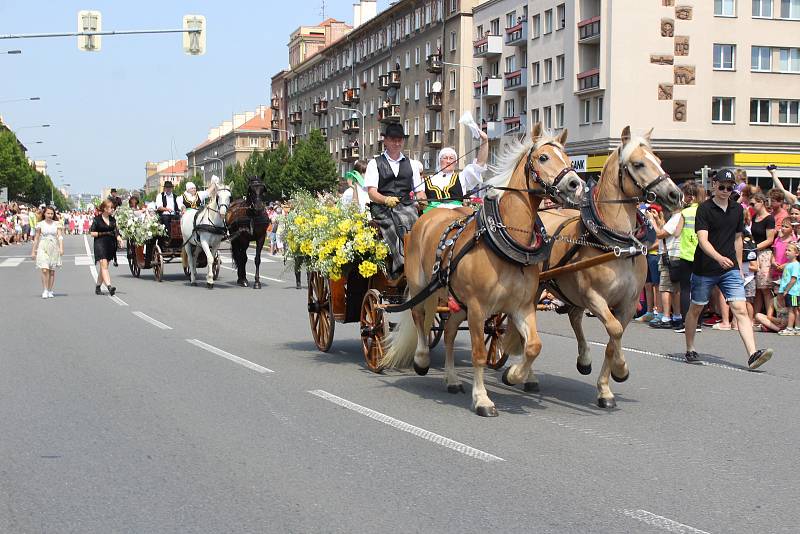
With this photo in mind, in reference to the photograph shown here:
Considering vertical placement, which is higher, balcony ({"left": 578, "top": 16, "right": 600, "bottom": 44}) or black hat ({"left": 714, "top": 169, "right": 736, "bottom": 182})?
balcony ({"left": 578, "top": 16, "right": 600, "bottom": 44})

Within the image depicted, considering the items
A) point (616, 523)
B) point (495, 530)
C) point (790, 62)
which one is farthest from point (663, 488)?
point (790, 62)

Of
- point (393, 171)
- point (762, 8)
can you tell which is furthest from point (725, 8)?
point (393, 171)

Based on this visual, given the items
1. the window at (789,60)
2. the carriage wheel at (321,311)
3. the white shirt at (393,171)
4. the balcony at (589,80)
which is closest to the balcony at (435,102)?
the balcony at (589,80)

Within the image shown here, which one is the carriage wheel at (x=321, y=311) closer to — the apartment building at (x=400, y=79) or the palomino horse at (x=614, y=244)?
the palomino horse at (x=614, y=244)

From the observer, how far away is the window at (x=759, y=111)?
5306 centimetres

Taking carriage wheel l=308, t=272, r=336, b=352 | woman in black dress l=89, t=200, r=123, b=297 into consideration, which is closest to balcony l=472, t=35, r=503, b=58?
woman in black dress l=89, t=200, r=123, b=297

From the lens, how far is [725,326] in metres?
15.1

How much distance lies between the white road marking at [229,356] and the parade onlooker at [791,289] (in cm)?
751

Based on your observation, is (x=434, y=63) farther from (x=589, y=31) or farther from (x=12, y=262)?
(x=12, y=262)

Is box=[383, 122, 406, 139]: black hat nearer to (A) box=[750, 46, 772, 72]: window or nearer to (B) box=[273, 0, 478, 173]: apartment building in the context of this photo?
(A) box=[750, 46, 772, 72]: window

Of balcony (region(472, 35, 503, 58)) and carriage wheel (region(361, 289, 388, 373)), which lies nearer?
carriage wheel (region(361, 289, 388, 373))

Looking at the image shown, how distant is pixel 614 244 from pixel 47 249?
15.6 metres

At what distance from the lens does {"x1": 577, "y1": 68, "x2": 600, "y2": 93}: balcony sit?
5284cm

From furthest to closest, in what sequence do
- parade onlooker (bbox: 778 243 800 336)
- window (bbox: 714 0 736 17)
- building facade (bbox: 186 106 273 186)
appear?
building facade (bbox: 186 106 273 186), window (bbox: 714 0 736 17), parade onlooker (bbox: 778 243 800 336)
